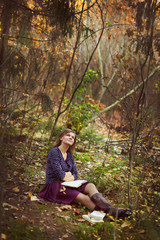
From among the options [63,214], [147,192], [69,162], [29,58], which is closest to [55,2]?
[29,58]

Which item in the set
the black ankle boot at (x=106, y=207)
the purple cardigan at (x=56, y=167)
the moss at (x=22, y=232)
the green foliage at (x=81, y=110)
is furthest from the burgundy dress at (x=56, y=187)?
the green foliage at (x=81, y=110)

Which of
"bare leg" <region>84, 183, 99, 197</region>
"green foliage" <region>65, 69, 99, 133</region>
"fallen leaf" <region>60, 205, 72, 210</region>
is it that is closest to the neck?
"bare leg" <region>84, 183, 99, 197</region>

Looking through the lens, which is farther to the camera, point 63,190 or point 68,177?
point 68,177

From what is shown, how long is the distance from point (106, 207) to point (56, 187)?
810 mm

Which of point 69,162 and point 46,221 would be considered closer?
point 46,221

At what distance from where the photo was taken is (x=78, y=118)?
7.30m

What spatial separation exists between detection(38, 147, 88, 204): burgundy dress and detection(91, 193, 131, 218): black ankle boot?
12.9 inches

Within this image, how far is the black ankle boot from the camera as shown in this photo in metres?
3.27

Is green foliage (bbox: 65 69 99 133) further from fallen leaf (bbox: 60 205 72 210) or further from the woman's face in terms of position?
fallen leaf (bbox: 60 205 72 210)

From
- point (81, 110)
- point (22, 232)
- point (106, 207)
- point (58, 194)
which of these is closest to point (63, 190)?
point (58, 194)

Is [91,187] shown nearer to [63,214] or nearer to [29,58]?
[63,214]

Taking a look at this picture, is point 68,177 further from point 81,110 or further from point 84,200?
point 81,110

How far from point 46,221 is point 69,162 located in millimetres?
1406

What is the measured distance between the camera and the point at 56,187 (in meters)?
3.65
